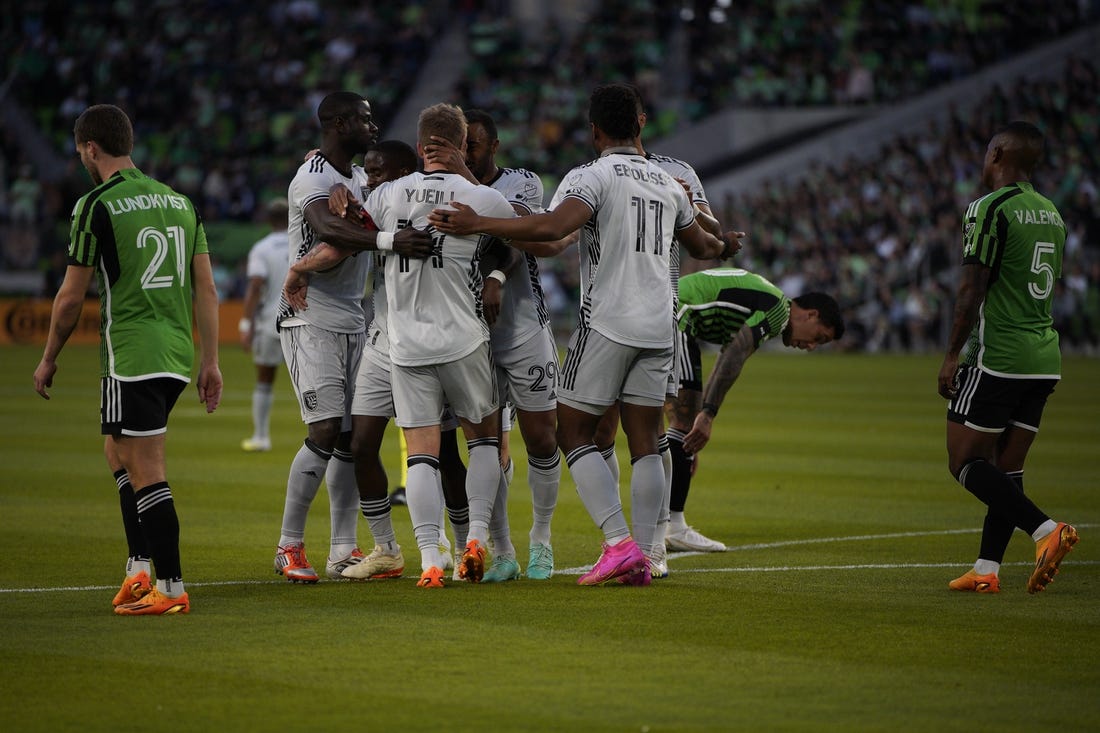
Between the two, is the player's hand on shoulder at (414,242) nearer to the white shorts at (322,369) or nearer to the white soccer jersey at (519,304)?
the white soccer jersey at (519,304)

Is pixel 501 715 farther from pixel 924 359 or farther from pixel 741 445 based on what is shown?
pixel 924 359

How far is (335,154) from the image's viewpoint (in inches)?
339

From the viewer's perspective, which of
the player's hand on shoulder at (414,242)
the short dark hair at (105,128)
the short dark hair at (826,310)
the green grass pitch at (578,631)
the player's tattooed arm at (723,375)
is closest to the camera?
the green grass pitch at (578,631)

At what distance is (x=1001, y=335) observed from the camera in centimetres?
812

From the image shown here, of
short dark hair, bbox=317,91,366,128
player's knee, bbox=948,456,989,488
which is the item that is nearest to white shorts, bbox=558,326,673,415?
player's knee, bbox=948,456,989,488

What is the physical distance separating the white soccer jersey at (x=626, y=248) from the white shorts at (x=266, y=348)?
8543 mm

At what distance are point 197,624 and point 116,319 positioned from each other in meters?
1.42

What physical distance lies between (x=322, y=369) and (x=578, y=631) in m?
2.31

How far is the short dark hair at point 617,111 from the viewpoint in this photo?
8.14 metres

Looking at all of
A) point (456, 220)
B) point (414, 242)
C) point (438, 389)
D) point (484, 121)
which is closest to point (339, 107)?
point (484, 121)

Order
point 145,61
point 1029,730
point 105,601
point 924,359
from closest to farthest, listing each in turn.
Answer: point 1029,730, point 105,601, point 924,359, point 145,61

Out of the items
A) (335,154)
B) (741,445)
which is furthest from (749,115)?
(335,154)

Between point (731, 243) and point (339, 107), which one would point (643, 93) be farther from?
point (339, 107)

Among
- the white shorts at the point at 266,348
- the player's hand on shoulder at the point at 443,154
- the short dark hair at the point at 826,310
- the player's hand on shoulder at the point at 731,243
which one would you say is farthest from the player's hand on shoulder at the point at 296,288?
the white shorts at the point at 266,348
